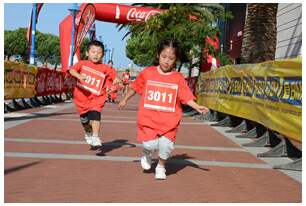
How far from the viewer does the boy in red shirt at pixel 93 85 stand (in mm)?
7535

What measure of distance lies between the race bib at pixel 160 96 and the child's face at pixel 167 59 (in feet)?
0.63

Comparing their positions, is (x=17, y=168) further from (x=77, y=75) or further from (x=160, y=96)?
(x=160, y=96)

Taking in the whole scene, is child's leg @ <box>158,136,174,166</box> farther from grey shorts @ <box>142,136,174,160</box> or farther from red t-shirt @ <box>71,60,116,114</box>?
red t-shirt @ <box>71,60,116,114</box>

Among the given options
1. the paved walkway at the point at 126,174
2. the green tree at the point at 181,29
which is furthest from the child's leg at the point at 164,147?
the green tree at the point at 181,29

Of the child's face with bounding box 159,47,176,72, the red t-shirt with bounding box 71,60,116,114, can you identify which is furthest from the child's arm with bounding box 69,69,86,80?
the child's face with bounding box 159,47,176,72

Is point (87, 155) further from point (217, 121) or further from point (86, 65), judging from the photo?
point (217, 121)

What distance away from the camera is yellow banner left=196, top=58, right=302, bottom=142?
7.26 metres

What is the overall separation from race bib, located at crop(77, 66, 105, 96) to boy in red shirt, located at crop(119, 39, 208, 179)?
1553mm

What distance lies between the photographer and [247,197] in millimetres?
5250

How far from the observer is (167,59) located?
605 cm

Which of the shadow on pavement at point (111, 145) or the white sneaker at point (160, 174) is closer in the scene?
the white sneaker at point (160, 174)

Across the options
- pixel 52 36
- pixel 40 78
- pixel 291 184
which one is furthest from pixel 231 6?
pixel 52 36

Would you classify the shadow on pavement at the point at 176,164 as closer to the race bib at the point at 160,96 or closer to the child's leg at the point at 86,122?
the race bib at the point at 160,96

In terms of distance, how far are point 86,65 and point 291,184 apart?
3.36 meters
